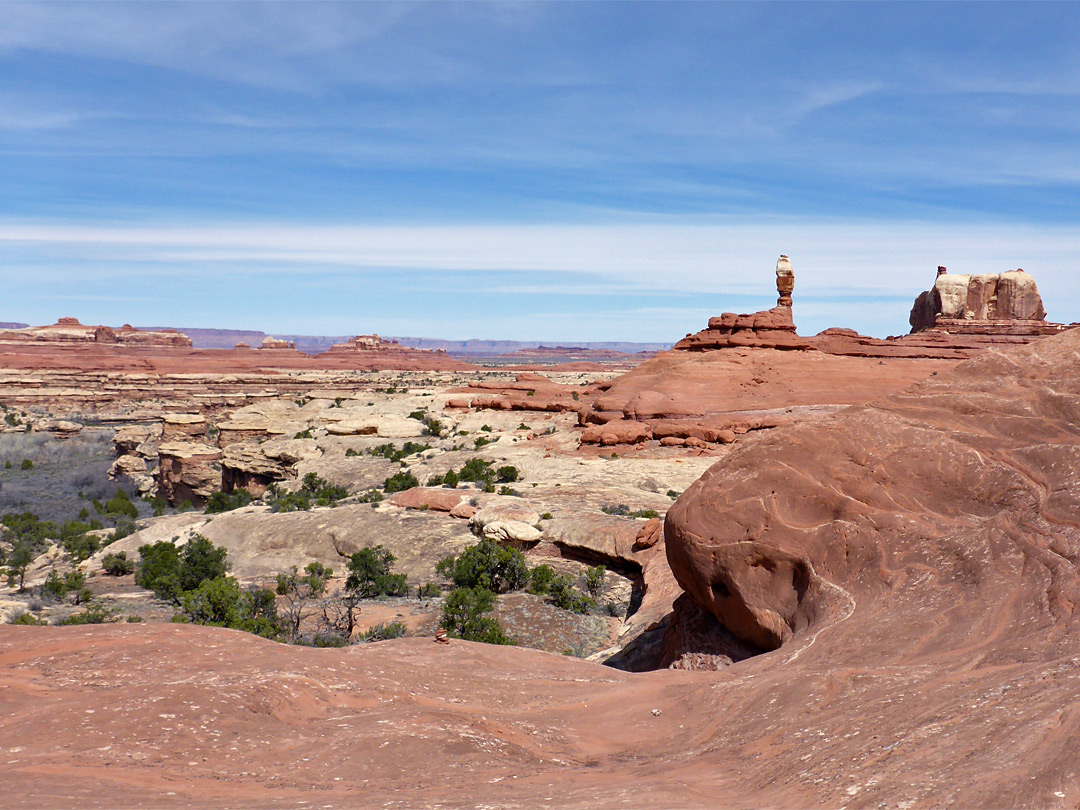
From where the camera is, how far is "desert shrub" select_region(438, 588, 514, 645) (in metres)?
14.2

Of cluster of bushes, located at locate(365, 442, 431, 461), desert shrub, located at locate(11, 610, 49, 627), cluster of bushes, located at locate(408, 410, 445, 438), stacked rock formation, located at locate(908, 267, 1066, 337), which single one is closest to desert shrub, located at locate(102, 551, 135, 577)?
desert shrub, located at locate(11, 610, 49, 627)

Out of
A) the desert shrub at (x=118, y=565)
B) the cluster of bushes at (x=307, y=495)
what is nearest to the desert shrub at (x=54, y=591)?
the desert shrub at (x=118, y=565)

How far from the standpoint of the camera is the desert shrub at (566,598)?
56.3 ft

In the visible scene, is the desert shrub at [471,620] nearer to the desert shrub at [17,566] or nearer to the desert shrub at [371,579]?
the desert shrub at [371,579]

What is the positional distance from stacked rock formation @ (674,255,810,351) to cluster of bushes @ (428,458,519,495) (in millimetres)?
21276

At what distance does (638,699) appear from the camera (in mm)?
→ 7406

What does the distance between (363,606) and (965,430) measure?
13.2m

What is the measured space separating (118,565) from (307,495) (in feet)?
28.1

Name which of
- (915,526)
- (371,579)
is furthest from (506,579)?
(915,526)

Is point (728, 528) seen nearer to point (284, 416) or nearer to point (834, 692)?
point (834, 692)

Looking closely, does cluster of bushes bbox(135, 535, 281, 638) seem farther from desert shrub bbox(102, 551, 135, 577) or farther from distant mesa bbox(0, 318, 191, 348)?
distant mesa bbox(0, 318, 191, 348)

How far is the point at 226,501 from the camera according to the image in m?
29.9

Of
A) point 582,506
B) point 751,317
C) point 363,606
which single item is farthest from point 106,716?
point 751,317

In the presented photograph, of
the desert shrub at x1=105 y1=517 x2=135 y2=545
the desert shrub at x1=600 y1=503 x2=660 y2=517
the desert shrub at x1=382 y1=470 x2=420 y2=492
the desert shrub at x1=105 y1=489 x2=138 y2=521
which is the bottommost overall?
the desert shrub at x1=105 y1=489 x2=138 y2=521
